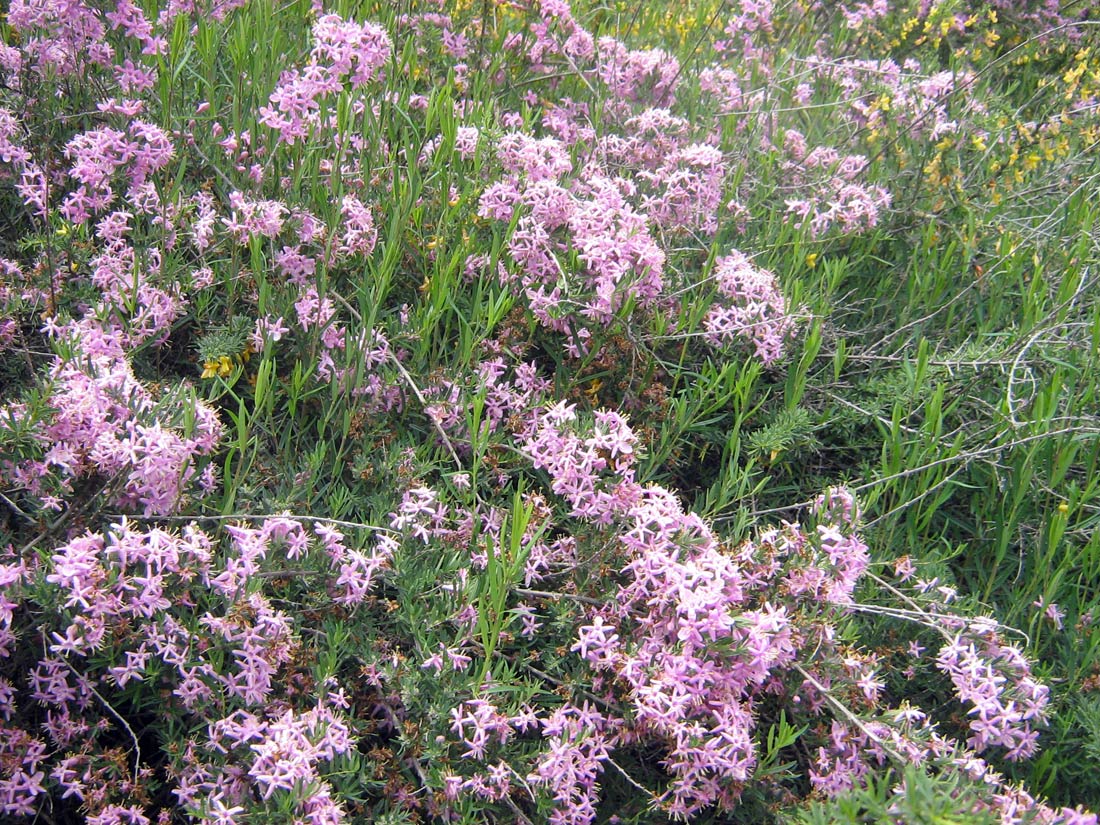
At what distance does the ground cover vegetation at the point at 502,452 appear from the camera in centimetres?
218

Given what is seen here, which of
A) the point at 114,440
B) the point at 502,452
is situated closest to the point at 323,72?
the point at 502,452

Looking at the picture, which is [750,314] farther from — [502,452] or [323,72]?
[323,72]

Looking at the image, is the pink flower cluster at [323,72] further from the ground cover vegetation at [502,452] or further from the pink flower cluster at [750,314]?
the pink flower cluster at [750,314]

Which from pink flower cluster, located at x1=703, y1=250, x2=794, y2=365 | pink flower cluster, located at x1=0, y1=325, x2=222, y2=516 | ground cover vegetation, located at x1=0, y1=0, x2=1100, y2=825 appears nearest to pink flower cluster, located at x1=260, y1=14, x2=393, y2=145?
ground cover vegetation, located at x1=0, y1=0, x2=1100, y2=825

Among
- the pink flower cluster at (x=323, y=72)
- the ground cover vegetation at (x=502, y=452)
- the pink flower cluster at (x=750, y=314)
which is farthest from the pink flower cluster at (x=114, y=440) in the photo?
the pink flower cluster at (x=750, y=314)

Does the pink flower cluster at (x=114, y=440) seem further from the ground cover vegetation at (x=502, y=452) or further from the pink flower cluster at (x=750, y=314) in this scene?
the pink flower cluster at (x=750, y=314)

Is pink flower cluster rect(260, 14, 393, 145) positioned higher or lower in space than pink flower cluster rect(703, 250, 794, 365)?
higher

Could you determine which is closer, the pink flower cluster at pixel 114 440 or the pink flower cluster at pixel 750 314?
the pink flower cluster at pixel 114 440

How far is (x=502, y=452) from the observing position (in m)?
2.83

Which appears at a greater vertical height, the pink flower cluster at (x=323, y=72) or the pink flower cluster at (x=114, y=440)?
the pink flower cluster at (x=323, y=72)

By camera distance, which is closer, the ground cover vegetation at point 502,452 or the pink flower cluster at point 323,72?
the ground cover vegetation at point 502,452

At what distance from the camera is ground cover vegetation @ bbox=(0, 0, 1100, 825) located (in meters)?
2.18

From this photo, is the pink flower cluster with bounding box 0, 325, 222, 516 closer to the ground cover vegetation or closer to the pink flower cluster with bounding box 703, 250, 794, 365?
the ground cover vegetation

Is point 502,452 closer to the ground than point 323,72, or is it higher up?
closer to the ground
